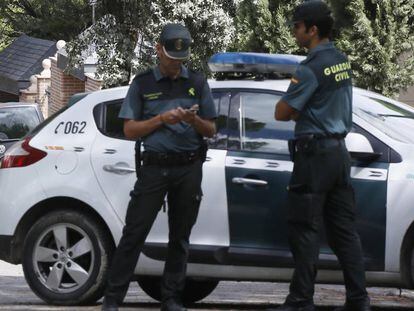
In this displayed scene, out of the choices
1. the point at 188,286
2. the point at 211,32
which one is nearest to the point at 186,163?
the point at 188,286

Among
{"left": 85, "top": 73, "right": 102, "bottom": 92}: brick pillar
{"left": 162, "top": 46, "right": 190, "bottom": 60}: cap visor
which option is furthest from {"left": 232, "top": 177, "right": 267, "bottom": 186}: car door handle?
{"left": 85, "top": 73, "right": 102, "bottom": 92}: brick pillar

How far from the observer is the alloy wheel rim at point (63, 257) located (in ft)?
24.2

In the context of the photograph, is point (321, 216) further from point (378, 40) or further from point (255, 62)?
point (378, 40)

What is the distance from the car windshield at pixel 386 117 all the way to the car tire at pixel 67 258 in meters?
1.94

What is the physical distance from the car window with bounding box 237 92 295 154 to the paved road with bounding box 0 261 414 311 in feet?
3.98

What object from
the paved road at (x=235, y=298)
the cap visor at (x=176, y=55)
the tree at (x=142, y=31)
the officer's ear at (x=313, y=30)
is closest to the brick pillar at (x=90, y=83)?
the tree at (x=142, y=31)

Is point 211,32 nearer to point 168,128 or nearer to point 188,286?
point 188,286

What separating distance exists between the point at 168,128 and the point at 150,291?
197 cm

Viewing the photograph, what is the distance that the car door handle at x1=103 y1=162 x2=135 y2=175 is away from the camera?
7.35 meters

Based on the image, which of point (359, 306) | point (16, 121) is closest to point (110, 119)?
point (359, 306)

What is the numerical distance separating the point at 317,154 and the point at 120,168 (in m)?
1.59

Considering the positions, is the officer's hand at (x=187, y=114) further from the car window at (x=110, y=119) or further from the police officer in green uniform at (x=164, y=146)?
the car window at (x=110, y=119)

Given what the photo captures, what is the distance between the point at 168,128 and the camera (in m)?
6.47

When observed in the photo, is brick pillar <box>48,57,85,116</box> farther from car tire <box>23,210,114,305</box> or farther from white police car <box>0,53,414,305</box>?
car tire <box>23,210,114,305</box>
